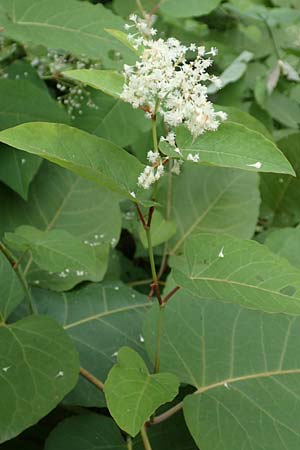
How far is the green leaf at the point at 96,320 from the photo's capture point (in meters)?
1.09

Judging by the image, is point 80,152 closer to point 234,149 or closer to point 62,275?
point 234,149

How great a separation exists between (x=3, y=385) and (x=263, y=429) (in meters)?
0.36

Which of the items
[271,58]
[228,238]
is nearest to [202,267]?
[228,238]

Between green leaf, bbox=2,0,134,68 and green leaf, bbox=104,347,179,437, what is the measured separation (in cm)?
60

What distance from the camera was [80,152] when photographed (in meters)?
0.79

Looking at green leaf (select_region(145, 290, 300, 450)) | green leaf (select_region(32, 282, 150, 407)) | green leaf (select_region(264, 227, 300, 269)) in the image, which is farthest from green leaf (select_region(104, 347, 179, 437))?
green leaf (select_region(264, 227, 300, 269))

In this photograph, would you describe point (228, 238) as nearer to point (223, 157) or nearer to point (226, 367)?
point (223, 157)

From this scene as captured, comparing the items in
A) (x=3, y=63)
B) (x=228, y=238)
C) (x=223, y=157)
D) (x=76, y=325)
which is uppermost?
(x=223, y=157)

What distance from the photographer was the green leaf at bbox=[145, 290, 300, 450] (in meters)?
0.90

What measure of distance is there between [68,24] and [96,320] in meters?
0.55

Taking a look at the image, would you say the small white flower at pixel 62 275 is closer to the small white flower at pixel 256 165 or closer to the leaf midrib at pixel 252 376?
the leaf midrib at pixel 252 376

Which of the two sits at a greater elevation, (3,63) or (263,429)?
(3,63)

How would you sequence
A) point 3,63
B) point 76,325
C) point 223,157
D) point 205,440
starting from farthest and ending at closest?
point 3,63 → point 76,325 → point 205,440 → point 223,157

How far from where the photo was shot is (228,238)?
85cm
